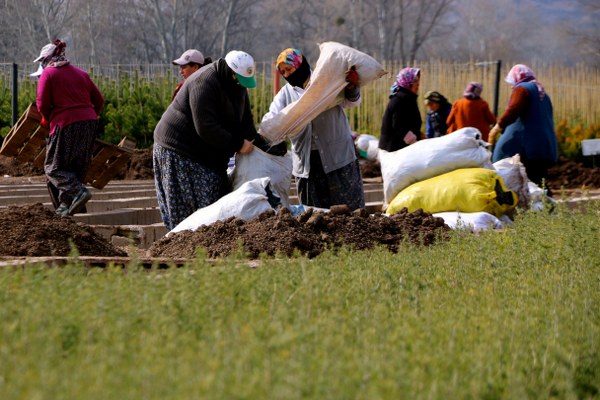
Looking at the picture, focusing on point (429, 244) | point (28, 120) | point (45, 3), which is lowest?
point (429, 244)

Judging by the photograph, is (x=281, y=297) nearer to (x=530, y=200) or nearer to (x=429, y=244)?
(x=429, y=244)

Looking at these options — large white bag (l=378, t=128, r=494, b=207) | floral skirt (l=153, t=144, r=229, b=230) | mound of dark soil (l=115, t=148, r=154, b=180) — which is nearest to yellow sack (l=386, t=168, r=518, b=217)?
large white bag (l=378, t=128, r=494, b=207)

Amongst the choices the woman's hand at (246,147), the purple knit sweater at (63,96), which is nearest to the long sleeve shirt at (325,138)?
the woman's hand at (246,147)

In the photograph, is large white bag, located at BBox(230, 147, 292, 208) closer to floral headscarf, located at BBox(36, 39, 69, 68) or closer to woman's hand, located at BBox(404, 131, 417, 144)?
floral headscarf, located at BBox(36, 39, 69, 68)

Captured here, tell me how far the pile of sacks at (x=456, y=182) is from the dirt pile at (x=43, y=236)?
250 cm

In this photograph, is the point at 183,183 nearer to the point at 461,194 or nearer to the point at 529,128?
the point at 461,194

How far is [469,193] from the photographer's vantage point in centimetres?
873

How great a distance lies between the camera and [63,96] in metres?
10.0

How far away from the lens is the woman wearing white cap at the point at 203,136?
7875 mm

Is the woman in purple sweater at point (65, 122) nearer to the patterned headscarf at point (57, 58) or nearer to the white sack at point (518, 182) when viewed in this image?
the patterned headscarf at point (57, 58)

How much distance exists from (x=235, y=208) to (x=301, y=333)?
405cm

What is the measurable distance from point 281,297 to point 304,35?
204 feet

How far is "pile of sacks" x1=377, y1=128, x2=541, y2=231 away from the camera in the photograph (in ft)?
28.7

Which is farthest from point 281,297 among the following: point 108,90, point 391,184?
point 108,90
